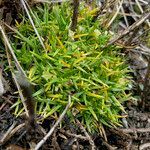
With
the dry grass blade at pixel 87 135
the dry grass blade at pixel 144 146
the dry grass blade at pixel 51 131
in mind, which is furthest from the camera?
the dry grass blade at pixel 144 146

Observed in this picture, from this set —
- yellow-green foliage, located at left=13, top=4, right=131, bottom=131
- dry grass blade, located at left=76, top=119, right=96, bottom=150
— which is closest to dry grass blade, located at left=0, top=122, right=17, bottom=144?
yellow-green foliage, located at left=13, top=4, right=131, bottom=131

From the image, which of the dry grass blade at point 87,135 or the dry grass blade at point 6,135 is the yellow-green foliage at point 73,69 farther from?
the dry grass blade at point 6,135

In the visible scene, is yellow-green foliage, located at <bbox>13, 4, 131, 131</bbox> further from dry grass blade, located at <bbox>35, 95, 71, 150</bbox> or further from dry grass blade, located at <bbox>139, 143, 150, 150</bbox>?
dry grass blade, located at <bbox>139, 143, 150, 150</bbox>

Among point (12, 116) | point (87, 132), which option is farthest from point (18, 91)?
point (87, 132)

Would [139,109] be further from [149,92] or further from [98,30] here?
[98,30]

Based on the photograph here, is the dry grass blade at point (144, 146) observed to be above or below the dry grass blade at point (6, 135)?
below

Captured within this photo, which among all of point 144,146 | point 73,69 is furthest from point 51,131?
point 144,146

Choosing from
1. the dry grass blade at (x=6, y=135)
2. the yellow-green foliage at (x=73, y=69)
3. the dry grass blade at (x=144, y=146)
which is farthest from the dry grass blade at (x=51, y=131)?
the dry grass blade at (x=144, y=146)

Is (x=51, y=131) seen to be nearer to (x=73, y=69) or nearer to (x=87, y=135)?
(x=87, y=135)
